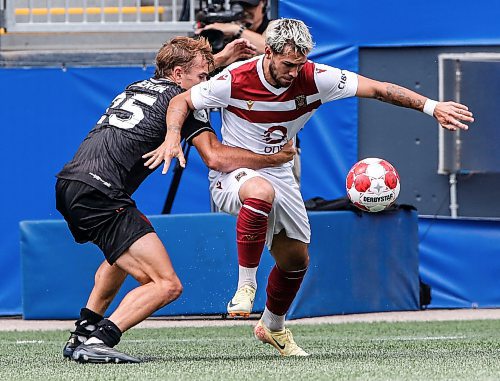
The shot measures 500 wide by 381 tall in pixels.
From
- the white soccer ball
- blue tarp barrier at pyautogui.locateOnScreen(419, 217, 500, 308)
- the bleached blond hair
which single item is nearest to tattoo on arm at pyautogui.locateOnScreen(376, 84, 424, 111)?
the bleached blond hair

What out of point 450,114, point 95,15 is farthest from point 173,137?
point 95,15

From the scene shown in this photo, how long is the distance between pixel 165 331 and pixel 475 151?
395 cm

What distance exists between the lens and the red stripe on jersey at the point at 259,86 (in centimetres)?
697

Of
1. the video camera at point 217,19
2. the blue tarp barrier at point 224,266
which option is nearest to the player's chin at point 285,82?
the video camera at point 217,19

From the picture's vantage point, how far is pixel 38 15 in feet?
46.1

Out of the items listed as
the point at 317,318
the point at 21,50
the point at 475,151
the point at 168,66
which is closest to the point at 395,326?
the point at 317,318

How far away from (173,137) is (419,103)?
1399 mm

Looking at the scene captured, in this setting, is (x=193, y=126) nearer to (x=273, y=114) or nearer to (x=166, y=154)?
(x=273, y=114)

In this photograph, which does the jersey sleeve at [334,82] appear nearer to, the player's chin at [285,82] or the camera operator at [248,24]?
the player's chin at [285,82]

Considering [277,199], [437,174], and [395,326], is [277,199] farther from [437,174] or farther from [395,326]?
[437,174]

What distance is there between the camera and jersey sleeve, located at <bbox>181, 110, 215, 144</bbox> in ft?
22.8

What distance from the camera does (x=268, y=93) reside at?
6.99 meters

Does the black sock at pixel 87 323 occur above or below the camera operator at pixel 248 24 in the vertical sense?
below

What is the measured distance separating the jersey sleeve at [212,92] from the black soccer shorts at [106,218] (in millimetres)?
686
